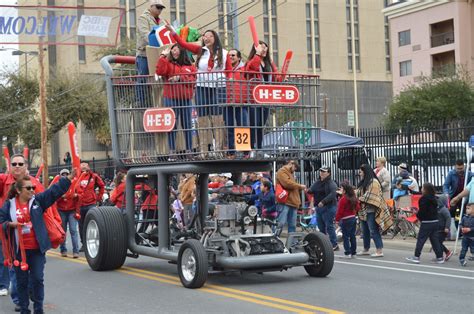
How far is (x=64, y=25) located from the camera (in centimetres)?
2742

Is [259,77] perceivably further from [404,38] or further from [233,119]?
[404,38]

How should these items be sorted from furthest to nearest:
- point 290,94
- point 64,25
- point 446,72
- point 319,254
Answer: point 446,72 < point 64,25 < point 319,254 < point 290,94

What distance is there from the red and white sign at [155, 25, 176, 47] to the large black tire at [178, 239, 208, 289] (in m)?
3.06

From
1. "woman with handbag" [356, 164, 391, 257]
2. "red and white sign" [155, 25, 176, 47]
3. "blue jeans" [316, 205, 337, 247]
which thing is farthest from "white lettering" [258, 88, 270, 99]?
"blue jeans" [316, 205, 337, 247]

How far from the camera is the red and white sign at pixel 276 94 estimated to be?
35.5 ft

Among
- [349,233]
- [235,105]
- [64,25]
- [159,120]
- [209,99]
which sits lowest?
[349,233]

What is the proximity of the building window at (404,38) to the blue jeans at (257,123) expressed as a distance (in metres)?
57.7

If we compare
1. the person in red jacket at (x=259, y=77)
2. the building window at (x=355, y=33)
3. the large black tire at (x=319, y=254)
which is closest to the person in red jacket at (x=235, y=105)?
the person in red jacket at (x=259, y=77)

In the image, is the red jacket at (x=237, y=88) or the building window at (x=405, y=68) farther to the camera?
the building window at (x=405, y=68)

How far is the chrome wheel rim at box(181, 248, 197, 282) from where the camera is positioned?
1073cm

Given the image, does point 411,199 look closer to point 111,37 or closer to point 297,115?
point 297,115

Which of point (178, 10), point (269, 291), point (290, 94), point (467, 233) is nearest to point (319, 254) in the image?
point (269, 291)

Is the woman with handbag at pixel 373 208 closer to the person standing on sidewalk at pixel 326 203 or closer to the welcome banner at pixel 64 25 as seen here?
the person standing on sidewalk at pixel 326 203

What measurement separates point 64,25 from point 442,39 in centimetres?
4263
